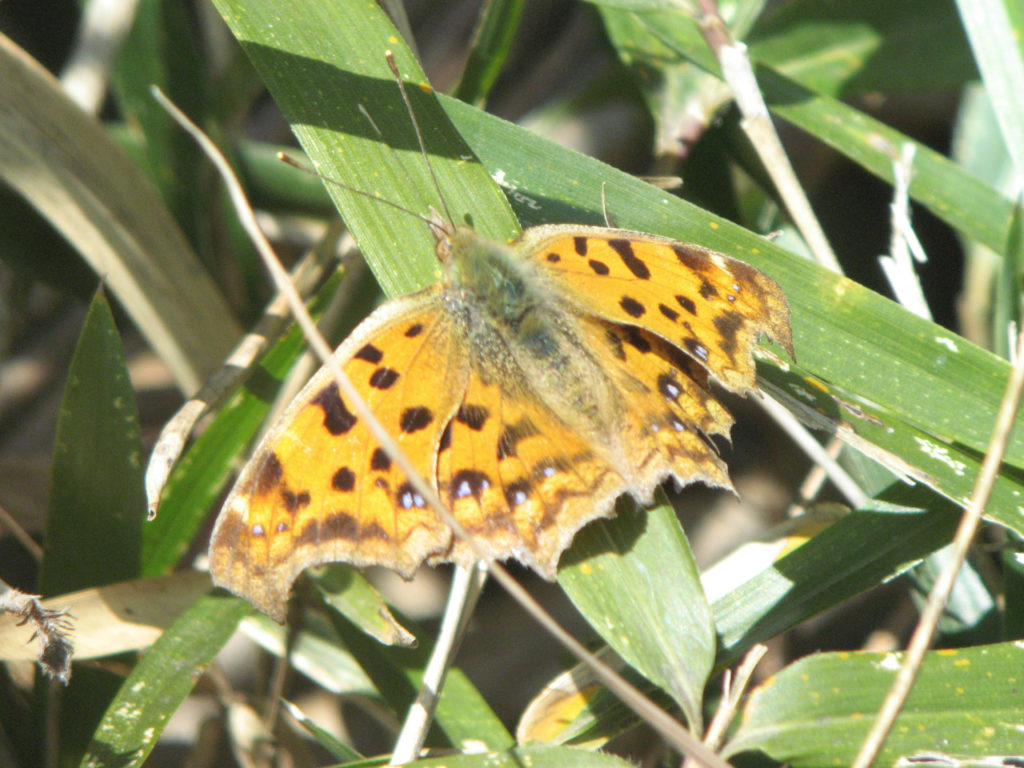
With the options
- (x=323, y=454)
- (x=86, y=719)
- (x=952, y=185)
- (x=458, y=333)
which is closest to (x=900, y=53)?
(x=952, y=185)

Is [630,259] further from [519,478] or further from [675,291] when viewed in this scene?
[519,478]

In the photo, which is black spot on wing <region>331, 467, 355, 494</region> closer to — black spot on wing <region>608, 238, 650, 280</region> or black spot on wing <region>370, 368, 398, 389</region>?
black spot on wing <region>370, 368, 398, 389</region>

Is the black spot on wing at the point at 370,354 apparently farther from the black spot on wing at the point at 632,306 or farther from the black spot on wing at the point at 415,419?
the black spot on wing at the point at 632,306

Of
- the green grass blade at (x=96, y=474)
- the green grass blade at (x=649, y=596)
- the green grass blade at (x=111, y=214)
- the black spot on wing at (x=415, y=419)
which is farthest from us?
the green grass blade at (x=111, y=214)

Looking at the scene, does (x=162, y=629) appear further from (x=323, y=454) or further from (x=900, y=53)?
(x=900, y=53)

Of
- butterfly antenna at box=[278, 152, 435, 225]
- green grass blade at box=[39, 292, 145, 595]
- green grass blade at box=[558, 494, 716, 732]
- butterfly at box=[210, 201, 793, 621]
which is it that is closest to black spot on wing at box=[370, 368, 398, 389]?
butterfly at box=[210, 201, 793, 621]

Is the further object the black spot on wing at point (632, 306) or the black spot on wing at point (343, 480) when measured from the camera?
the black spot on wing at point (632, 306)

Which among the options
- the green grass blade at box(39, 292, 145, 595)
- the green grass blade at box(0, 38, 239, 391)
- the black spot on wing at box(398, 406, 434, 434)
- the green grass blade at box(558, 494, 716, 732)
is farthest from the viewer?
the green grass blade at box(0, 38, 239, 391)

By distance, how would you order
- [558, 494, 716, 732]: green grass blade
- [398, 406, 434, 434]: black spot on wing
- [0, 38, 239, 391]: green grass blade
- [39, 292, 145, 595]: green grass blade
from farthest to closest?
[0, 38, 239, 391]: green grass blade
[39, 292, 145, 595]: green grass blade
[398, 406, 434, 434]: black spot on wing
[558, 494, 716, 732]: green grass blade

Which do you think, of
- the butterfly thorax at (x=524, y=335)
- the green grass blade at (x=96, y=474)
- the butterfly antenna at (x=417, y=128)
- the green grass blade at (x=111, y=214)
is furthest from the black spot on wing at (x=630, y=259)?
the green grass blade at (x=111, y=214)
